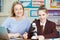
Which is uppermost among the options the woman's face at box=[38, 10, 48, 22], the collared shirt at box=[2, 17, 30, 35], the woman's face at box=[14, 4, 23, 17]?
the woman's face at box=[14, 4, 23, 17]

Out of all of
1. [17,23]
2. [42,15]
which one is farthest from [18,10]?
[42,15]

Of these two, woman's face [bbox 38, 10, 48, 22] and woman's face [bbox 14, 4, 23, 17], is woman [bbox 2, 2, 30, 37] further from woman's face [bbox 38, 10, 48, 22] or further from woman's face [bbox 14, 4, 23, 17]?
woman's face [bbox 38, 10, 48, 22]

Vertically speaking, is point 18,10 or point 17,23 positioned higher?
point 18,10

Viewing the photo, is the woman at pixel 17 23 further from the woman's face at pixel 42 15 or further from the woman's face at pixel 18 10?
the woman's face at pixel 42 15

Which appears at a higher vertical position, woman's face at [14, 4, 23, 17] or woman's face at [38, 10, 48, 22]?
woman's face at [14, 4, 23, 17]

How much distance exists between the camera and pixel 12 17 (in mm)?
1722

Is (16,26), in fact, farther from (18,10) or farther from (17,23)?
(18,10)

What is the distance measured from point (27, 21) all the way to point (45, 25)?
7.7 inches

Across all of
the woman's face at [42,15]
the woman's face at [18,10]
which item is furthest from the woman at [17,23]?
the woman's face at [42,15]

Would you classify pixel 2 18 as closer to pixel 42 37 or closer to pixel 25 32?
pixel 25 32

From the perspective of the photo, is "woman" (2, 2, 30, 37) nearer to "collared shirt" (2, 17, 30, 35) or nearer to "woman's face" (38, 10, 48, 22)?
"collared shirt" (2, 17, 30, 35)

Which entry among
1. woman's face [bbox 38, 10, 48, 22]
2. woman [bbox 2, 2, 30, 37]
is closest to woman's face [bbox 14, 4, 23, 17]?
woman [bbox 2, 2, 30, 37]

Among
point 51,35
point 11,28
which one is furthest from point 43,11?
point 11,28

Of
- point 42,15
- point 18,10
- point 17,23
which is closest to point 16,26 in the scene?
point 17,23
